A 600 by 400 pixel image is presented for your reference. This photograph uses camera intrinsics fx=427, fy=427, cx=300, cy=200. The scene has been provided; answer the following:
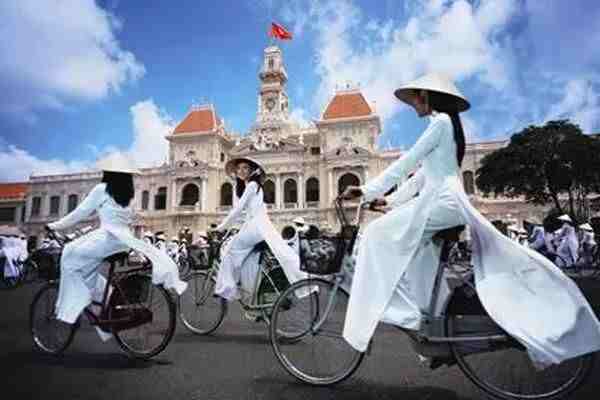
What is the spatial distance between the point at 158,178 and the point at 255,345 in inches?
1685

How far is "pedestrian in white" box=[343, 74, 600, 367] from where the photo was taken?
1969 mm

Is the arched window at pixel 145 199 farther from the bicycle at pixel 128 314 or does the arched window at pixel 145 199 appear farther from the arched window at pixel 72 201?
the bicycle at pixel 128 314

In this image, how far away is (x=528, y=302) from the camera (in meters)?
2.05

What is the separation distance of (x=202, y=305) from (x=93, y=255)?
56.5 inches

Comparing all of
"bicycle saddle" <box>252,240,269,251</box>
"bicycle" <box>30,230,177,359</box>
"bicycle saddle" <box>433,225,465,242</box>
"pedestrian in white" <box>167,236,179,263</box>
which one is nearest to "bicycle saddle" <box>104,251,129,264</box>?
"bicycle" <box>30,230,177,359</box>

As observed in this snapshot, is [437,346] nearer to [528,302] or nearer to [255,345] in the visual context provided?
[528,302]

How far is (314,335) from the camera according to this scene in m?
2.69

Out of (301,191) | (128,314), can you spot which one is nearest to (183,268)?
(128,314)

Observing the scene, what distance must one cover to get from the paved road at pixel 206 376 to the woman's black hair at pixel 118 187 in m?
1.29

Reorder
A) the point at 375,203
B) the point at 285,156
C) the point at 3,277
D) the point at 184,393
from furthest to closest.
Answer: the point at 285,156
the point at 3,277
the point at 375,203
the point at 184,393

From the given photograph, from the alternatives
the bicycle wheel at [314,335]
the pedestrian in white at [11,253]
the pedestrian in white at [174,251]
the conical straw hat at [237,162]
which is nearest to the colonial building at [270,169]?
the pedestrian in white at [174,251]

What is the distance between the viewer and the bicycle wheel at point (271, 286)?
403cm

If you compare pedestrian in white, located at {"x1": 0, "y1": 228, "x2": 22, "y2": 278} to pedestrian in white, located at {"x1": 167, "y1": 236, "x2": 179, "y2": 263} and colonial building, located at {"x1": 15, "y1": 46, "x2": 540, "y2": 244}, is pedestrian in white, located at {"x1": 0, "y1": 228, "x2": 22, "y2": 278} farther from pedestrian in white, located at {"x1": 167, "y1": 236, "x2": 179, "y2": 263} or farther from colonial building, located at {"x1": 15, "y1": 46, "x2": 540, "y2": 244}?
colonial building, located at {"x1": 15, "y1": 46, "x2": 540, "y2": 244}

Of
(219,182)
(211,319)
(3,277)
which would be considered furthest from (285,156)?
(211,319)
